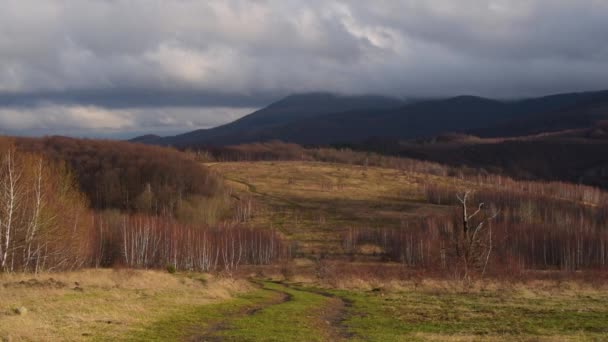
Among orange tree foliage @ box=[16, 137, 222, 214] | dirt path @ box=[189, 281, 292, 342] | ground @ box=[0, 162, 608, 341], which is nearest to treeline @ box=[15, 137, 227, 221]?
orange tree foliage @ box=[16, 137, 222, 214]

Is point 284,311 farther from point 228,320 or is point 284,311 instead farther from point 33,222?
point 33,222

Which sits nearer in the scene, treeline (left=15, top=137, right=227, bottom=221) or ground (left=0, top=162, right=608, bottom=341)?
ground (left=0, top=162, right=608, bottom=341)

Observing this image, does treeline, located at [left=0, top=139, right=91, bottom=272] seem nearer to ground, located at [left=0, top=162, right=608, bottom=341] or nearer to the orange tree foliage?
ground, located at [left=0, top=162, right=608, bottom=341]

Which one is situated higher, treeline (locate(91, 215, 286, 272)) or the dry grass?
the dry grass

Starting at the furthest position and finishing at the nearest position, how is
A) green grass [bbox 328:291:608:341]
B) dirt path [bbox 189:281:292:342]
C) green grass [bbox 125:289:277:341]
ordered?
green grass [bbox 328:291:608:341] < dirt path [bbox 189:281:292:342] < green grass [bbox 125:289:277:341]

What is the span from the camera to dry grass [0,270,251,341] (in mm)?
25531

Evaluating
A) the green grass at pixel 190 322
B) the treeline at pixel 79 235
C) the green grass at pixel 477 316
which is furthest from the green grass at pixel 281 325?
the treeline at pixel 79 235

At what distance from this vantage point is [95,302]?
3400cm

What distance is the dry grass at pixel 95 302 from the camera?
25.5m

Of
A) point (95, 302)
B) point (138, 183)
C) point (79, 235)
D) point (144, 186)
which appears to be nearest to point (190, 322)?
point (95, 302)

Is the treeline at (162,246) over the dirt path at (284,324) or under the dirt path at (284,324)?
under

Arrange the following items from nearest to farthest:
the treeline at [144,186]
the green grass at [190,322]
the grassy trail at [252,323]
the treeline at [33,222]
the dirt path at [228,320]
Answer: the green grass at [190,322] → the dirt path at [228,320] → the grassy trail at [252,323] → the treeline at [33,222] → the treeline at [144,186]

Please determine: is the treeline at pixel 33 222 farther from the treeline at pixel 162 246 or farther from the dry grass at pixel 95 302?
the treeline at pixel 162 246

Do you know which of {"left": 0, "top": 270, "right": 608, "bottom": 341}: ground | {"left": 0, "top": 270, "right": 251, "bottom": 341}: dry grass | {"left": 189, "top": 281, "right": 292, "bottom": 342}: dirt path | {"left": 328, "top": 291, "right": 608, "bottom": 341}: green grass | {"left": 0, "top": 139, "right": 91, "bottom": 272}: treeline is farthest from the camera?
{"left": 0, "top": 139, "right": 91, "bottom": 272}: treeline
